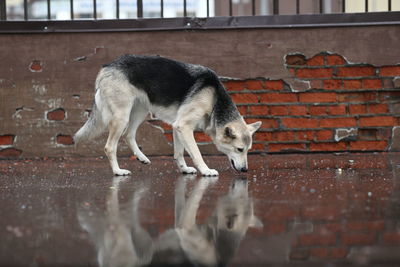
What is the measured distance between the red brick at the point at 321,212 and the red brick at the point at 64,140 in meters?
4.87

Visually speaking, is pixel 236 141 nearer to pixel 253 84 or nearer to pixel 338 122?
pixel 253 84

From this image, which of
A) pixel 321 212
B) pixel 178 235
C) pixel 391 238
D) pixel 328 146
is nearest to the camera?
pixel 391 238

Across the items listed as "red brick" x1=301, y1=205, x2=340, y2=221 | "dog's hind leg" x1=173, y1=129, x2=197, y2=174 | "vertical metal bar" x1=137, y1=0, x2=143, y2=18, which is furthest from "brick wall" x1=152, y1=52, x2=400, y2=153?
"red brick" x1=301, y1=205, x2=340, y2=221

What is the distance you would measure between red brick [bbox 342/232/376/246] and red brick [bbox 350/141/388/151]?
17.7 ft

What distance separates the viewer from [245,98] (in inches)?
→ 337

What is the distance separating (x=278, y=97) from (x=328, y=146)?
2.85 feet

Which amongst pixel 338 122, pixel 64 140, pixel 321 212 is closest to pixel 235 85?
pixel 338 122

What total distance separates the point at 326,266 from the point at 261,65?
19.4 feet

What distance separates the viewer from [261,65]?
28.1ft

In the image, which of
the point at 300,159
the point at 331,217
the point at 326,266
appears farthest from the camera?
the point at 300,159

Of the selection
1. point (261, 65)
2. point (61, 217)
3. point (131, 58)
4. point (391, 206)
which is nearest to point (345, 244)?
point (391, 206)

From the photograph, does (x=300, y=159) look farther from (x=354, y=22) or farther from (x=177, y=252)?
(x=177, y=252)

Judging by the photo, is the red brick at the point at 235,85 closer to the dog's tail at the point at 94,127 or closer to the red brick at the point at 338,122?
the red brick at the point at 338,122

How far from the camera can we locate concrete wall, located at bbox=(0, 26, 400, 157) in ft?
27.9
